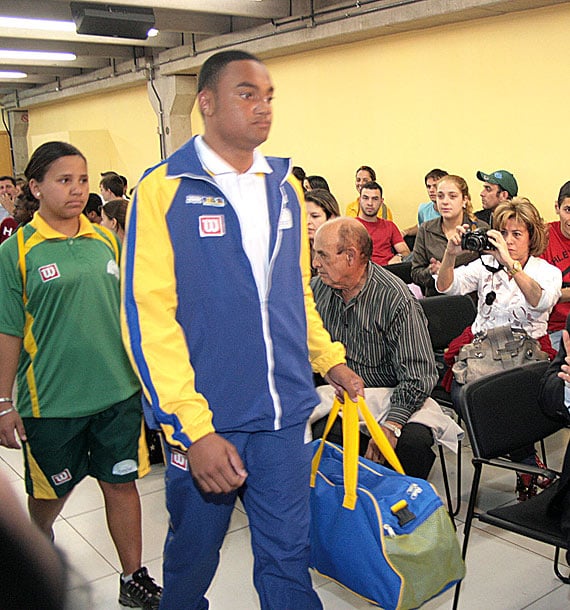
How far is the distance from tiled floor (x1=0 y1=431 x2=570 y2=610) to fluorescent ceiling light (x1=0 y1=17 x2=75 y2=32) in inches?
246

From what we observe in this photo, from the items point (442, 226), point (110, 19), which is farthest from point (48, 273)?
point (110, 19)

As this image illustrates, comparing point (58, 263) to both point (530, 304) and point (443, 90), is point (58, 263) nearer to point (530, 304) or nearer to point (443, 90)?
point (530, 304)

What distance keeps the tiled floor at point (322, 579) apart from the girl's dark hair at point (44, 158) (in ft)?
3.46

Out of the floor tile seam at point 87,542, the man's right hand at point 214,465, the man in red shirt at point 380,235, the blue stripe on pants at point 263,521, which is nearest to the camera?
the man's right hand at point 214,465

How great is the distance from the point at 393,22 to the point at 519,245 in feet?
13.8

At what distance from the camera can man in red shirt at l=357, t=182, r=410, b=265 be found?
621 centimetres

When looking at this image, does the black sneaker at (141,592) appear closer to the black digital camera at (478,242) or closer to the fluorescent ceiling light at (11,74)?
the black digital camera at (478,242)

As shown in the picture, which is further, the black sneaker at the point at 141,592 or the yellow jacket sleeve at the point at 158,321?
the black sneaker at the point at 141,592

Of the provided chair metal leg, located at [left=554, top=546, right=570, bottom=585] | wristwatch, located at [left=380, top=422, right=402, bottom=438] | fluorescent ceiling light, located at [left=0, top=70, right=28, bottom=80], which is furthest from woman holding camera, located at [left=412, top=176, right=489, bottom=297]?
fluorescent ceiling light, located at [left=0, top=70, right=28, bottom=80]

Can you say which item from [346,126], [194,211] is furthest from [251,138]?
[346,126]

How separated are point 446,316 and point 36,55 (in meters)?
8.59

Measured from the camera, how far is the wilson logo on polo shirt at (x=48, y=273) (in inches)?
89.5

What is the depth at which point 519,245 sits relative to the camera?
3371 mm

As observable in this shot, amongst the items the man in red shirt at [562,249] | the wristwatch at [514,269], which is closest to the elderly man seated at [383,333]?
the wristwatch at [514,269]
